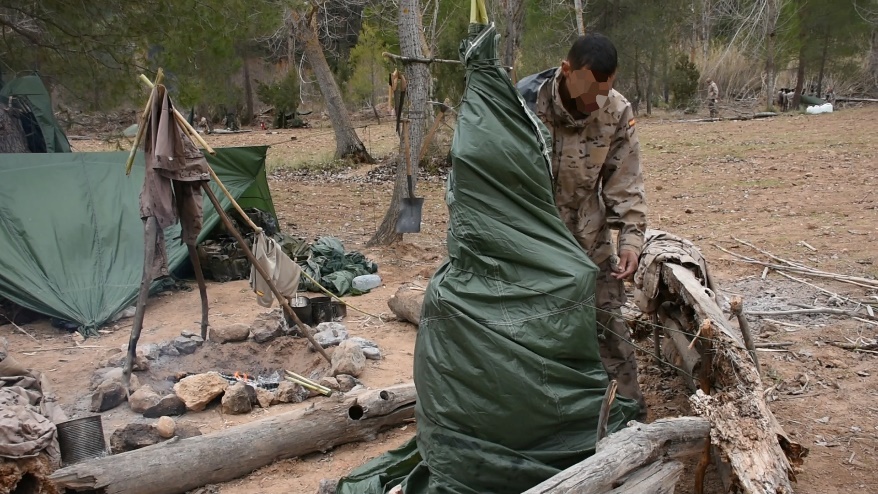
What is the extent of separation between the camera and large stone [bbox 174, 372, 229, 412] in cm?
444

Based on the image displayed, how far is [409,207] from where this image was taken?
759 centimetres

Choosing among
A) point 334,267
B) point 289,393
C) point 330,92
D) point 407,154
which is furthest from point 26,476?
point 330,92

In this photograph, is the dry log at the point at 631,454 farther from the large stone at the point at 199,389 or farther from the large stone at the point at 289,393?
the large stone at the point at 199,389

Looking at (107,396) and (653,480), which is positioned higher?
(653,480)

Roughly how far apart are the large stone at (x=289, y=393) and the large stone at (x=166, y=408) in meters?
0.57

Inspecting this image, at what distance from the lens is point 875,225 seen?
311 inches

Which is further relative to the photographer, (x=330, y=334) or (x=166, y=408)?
(x=330, y=334)

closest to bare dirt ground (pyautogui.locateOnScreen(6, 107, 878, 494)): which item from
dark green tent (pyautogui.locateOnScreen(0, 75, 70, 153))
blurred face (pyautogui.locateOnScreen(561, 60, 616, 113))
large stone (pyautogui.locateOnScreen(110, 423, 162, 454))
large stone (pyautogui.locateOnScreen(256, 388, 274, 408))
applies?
large stone (pyautogui.locateOnScreen(256, 388, 274, 408))

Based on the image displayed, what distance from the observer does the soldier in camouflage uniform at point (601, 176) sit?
3.28 metres

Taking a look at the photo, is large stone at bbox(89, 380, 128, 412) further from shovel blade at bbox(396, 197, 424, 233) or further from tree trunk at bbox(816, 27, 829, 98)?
tree trunk at bbox(816, 27, 829, 98)

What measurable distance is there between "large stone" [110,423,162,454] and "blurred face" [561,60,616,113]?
2.74 metres

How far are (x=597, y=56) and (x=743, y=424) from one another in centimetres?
155

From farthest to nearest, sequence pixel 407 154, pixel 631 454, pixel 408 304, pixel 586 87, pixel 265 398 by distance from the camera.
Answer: pixel 407 154 < pixel 408 304 < pixel 265 398 < pixel 586 87 < pixel 631 454

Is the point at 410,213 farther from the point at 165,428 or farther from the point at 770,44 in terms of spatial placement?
the point at 770,44
